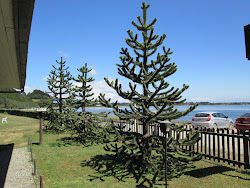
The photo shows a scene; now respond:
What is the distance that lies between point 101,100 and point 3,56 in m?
3.49

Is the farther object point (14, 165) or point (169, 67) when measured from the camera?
point (14, 165)

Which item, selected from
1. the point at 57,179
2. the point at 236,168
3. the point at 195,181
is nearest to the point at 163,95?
the point at 195,181

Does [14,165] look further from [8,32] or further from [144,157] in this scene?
[8,32]

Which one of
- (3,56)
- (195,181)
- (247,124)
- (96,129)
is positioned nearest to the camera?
(3,56)

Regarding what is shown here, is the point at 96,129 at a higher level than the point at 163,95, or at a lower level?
lower

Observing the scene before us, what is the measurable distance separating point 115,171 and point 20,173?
366 centimetres

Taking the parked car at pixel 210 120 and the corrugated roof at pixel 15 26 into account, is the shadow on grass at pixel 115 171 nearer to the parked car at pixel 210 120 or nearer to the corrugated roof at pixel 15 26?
the corrugated roof at pixel 15 26

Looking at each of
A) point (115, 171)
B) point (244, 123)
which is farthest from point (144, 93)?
point (244, 123)

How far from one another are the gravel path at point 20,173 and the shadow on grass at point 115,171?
201 centimetres

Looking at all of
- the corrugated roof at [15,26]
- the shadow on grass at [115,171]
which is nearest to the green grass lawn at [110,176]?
the shadow on grass at [115,171]

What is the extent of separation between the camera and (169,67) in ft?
22.6

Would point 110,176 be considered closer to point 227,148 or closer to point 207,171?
point 207,171

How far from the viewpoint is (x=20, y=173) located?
7.10m

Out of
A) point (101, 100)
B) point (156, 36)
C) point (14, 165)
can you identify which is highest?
point (156, 36)
